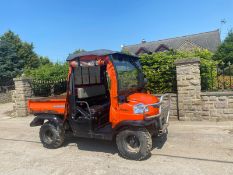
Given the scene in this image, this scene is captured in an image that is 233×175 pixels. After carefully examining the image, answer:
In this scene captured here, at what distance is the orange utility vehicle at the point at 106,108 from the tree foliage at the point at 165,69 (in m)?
2.69

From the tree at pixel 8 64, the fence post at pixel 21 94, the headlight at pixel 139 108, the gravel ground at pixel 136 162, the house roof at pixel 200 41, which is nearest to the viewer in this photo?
the gravel ground at pixel 136 162

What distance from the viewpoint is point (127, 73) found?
5.70 m

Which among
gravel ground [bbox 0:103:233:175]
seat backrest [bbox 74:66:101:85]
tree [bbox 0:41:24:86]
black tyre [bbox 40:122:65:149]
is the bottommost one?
gravel ground [bbox 0:103:233:175]

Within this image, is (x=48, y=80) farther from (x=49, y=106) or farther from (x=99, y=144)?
(x=99, y=144)

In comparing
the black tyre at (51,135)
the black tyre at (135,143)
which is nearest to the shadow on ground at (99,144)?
the black tyre at (51,135)

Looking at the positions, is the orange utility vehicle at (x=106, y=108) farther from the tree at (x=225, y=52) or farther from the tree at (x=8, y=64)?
the tree at (x=8, y=64)

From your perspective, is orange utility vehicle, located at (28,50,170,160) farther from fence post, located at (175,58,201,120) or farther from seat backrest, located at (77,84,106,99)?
fence post, located at (175,58,201,120)

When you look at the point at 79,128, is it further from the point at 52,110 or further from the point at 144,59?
the point at 144,59

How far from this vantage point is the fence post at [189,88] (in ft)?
25.3

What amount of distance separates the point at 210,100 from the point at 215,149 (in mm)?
2692

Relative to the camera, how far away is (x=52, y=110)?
20.1 ft

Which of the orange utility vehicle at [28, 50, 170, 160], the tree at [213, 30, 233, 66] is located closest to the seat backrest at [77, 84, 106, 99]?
the orange utility vehicle at [28, 50, 170, 160]

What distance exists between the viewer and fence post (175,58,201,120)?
7.71 metres

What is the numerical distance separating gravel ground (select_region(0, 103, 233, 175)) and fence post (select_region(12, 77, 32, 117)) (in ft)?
13.5
